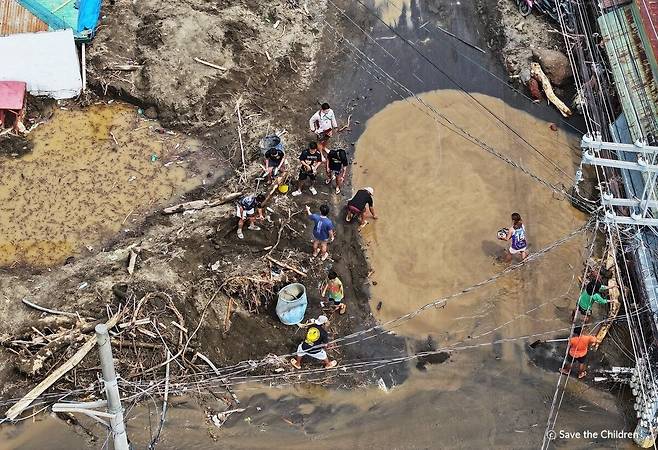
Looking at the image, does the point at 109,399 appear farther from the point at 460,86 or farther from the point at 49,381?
the point at 460,86

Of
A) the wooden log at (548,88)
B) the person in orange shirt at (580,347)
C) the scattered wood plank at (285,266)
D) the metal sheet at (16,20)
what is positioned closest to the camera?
the person in orange shirt at (580,347)

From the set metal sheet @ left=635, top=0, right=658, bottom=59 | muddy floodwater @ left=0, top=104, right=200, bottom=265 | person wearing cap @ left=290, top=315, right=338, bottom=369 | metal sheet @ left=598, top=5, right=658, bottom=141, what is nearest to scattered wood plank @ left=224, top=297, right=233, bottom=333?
person wearing cap @ left=290, top=315, right=338, bottom=369

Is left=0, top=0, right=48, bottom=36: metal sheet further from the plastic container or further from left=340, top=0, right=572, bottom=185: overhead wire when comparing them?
the plastic container

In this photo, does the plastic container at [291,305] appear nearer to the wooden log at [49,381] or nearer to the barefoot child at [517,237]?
the wooden log at [49,381]

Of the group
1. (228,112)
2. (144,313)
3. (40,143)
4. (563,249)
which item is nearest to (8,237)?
(40,143)

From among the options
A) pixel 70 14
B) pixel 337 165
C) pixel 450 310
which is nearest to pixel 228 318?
pixel 337 165

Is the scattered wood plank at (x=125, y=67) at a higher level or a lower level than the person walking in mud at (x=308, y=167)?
higher

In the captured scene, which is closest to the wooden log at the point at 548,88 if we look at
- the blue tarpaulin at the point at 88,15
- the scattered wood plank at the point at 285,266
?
the scattered wood plank at the point at 285,266
